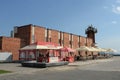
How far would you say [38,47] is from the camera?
38062 mm

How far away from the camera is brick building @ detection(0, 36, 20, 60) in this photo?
42338 mm

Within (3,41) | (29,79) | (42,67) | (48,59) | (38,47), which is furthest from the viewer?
(3,41)

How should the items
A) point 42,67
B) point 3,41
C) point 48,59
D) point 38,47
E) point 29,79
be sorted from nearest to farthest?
point 29,79, point 42,67, point 48,59, point 38,47, point 3,41

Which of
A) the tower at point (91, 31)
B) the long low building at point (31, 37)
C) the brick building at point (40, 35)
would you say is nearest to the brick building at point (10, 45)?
the long low building at point (31, 37)

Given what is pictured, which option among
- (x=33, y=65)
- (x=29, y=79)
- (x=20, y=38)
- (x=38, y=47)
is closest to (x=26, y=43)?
(x=20, y=38)

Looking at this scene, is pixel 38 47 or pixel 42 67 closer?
pixel 42 67

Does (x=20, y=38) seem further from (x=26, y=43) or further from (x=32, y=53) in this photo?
(x=32, y=53)

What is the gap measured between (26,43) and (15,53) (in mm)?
3291

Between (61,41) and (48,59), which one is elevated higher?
(61,41)

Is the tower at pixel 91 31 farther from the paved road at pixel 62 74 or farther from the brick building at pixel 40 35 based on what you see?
the paved road at pixel 62 74

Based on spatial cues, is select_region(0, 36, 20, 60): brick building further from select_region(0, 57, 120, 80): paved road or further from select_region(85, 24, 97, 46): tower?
select_region(85, 24, 97, 46): tower

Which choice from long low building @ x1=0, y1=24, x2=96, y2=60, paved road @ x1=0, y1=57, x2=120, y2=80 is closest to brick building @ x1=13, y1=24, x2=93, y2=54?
long low building @ x1=0, y1=24, x2=96, y2=60

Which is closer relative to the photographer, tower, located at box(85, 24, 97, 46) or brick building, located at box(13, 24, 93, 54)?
brick building, located at box(13, 24, 93, 54)

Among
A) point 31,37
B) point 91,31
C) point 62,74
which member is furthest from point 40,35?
point 91,31
